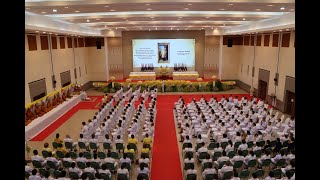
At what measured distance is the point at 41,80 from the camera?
734 inches

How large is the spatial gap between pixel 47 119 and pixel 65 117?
1956mm

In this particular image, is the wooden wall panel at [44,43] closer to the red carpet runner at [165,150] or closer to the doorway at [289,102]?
the red carpet runner at [165,150]

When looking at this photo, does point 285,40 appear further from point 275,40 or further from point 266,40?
point 266,40

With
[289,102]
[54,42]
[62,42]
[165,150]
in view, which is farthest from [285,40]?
[62,42]

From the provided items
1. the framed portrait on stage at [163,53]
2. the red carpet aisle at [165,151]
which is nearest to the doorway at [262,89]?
the red carpet aisle at [165,151]

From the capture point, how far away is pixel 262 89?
2308 cm

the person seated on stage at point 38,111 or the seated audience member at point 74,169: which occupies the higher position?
the person seated on stage at point 38,111

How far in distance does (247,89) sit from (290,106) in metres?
8.36

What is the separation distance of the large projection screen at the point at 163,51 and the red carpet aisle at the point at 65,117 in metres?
9.78

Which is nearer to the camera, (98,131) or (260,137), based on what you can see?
(260,137)

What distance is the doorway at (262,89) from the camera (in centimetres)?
2248
